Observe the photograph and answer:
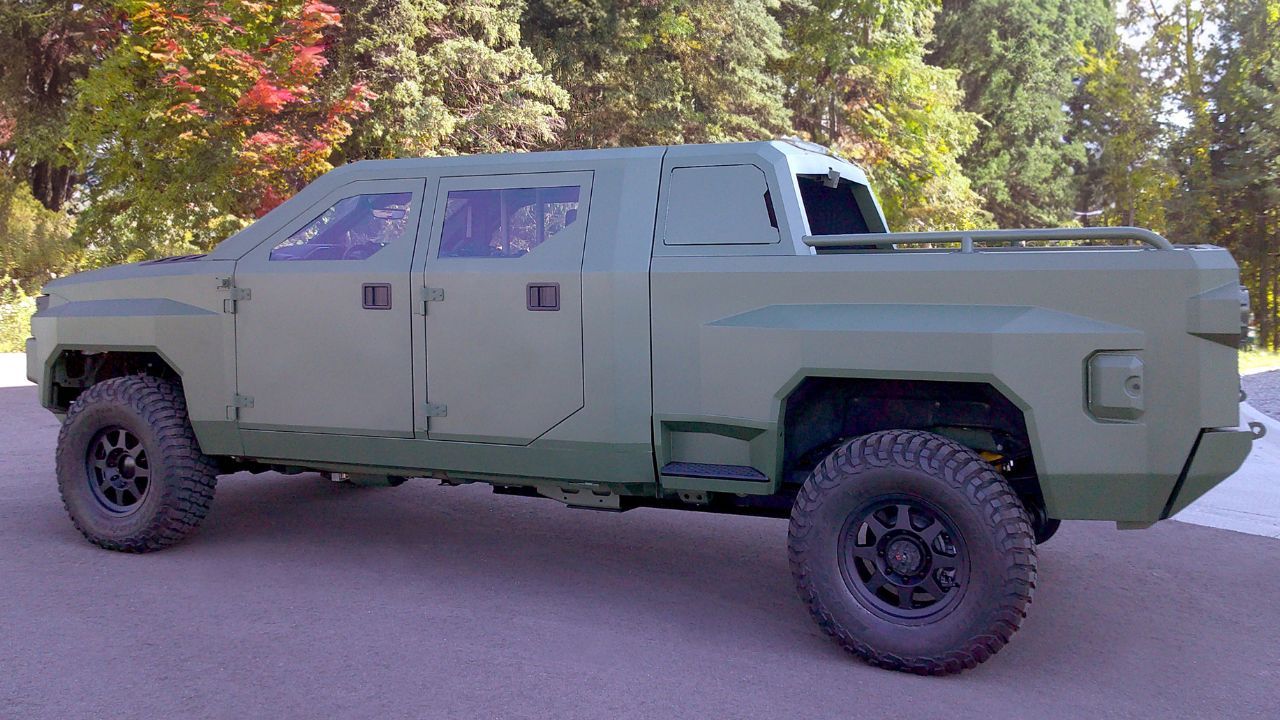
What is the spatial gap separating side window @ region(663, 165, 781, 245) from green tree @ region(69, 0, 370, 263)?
11844mm

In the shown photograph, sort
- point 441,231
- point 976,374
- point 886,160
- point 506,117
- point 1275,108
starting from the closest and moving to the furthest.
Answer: point 976,374 → point 441,231 → point 506,117 → point 1275,108 → point 886,160

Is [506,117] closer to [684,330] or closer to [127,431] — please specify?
[127,431]

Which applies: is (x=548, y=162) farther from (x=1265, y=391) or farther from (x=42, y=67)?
(x=42, y=67)

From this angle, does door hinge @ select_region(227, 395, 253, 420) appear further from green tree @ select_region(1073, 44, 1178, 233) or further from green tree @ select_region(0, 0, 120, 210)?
green tree @ select_region(1073, 44, 1178, 233)

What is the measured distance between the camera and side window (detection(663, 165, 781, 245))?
488 centimetres

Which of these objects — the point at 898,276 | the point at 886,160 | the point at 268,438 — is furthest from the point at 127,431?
the point at 886,160

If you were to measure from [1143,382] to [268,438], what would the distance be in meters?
4.08

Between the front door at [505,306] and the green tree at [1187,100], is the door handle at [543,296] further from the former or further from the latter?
the green tree at [1187,100]

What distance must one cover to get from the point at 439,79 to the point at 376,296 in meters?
14.9

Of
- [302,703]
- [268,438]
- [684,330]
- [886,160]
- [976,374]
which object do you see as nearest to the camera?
[302,703]

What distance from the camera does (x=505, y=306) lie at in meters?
5.23

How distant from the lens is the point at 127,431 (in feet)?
20.2

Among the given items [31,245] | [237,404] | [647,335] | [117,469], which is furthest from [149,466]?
[31,245]

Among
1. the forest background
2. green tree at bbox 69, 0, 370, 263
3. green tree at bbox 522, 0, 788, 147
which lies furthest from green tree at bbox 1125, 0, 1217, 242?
green tree at bbox 69, 0, 370, 263
